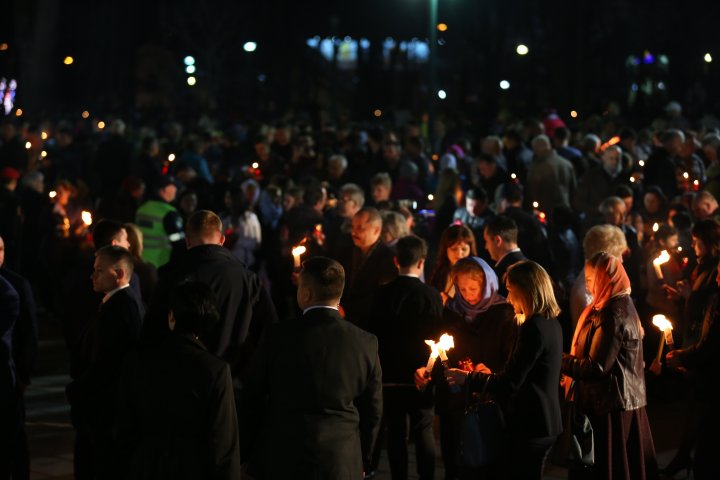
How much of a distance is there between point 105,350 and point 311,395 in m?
1.90

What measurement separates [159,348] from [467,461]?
225 cm

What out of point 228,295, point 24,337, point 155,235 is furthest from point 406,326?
point 155,235

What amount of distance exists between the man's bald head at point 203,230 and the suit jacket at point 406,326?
1247mm

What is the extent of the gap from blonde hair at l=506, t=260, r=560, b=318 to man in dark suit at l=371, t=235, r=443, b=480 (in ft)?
5.05

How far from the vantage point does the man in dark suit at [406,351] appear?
29.9 feet

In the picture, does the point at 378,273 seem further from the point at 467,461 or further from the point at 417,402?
the point at 467,461

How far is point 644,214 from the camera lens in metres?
14.5

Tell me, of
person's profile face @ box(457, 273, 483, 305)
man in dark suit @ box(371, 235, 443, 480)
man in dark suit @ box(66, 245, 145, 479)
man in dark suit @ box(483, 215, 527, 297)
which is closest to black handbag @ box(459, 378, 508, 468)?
person's profile face @ box(457, 273, 483, 305)

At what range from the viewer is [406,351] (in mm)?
9141

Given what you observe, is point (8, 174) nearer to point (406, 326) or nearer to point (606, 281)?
point (406, 326)

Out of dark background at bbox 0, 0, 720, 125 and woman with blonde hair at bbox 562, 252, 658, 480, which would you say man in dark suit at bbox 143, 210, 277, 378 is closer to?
woman with blonde hair at bbox 562, 252, 658, 480

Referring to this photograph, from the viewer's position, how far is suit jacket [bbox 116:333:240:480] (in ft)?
20.3

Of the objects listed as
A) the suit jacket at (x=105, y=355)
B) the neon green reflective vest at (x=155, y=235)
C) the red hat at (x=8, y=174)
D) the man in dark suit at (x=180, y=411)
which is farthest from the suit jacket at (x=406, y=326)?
the red hat at (x=8, y=174)

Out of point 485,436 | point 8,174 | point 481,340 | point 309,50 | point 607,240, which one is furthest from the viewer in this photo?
point 309,50
